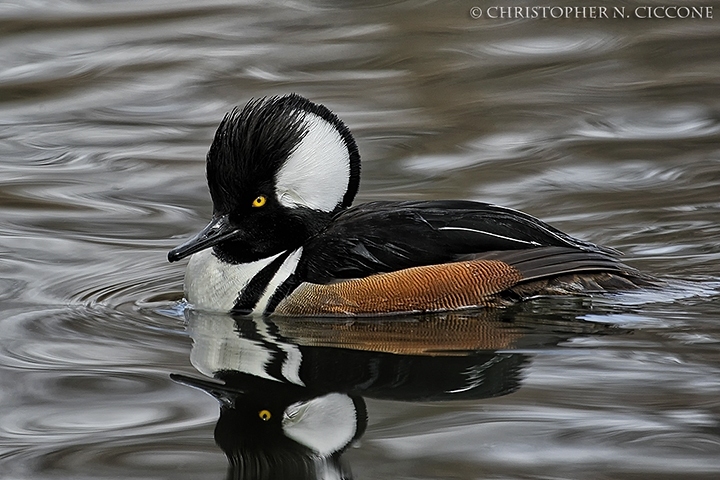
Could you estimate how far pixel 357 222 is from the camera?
21.2 ft

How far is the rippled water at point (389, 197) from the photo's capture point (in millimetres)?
4703

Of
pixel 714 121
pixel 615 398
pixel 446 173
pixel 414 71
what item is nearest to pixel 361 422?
pixel 615 398

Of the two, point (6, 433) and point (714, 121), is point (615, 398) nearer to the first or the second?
point (6, 433)

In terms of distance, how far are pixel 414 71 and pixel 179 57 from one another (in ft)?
7.11

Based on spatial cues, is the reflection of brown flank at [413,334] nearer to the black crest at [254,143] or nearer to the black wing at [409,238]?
the black wing at [409,238]

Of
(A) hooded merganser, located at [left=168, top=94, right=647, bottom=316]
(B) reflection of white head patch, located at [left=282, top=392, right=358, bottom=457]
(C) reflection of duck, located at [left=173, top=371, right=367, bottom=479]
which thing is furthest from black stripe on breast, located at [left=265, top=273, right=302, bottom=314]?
(B) reflection of white head patch, located at [left=282, top=392, right=358, bottom=457]

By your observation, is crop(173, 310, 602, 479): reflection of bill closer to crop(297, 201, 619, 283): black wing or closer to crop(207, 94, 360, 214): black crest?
crop(297, 201, 619, 283): black wing

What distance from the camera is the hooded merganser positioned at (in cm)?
629

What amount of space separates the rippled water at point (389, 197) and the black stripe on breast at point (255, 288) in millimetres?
223

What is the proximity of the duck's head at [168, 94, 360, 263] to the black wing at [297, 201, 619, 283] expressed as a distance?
0.15 meters

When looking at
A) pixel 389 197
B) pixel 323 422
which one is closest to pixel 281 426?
pixel 323 422

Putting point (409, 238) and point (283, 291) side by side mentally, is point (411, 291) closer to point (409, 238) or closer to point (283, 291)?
point (409, 238)

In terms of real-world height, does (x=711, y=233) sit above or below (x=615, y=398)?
above

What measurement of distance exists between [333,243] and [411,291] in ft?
1.48
